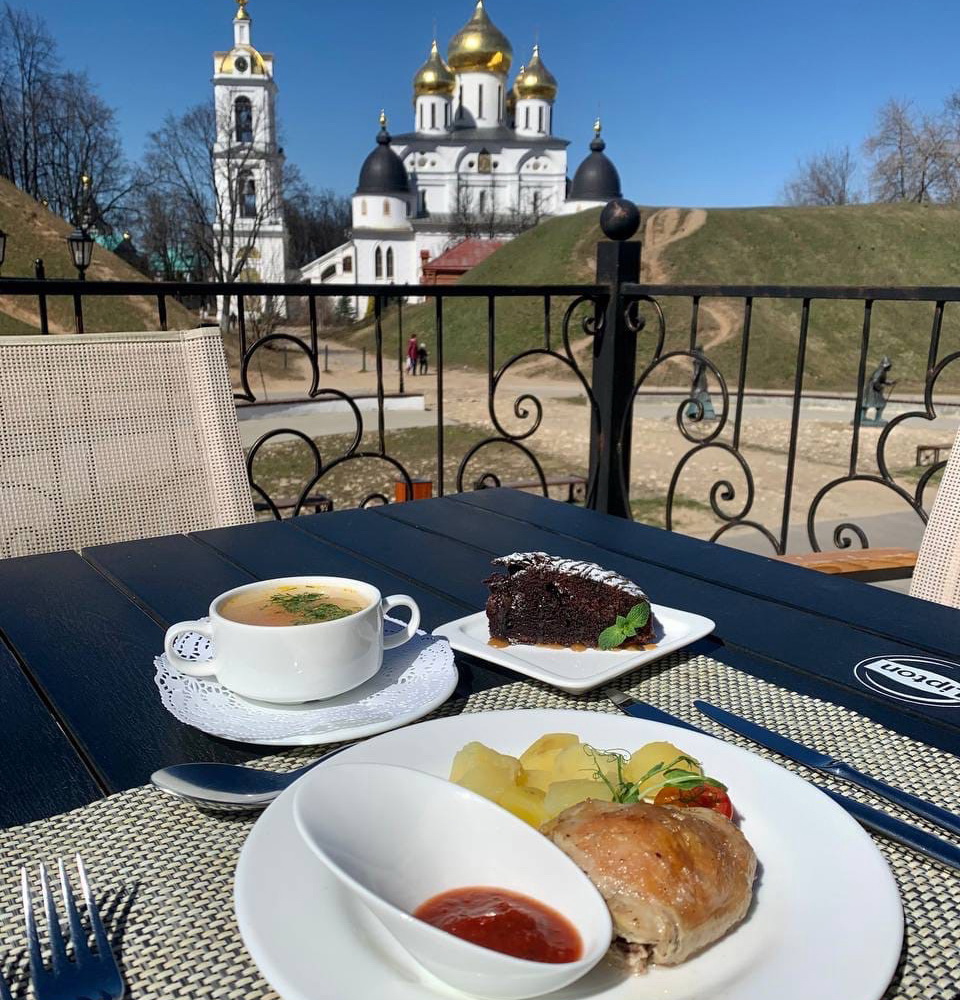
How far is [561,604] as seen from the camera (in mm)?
1114

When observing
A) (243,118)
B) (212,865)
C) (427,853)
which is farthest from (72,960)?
(243,118)

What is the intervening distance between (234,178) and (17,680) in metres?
38.2

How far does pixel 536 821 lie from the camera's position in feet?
2.02

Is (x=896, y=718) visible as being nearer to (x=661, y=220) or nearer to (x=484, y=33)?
(x=661, y=220)

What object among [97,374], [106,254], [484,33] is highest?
[484,33]

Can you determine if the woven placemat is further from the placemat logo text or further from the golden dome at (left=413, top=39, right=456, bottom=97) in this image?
the golden dome at (left=413, top=39, right=456, bottom=97)

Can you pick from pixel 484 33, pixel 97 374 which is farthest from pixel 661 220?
pixel 97 374

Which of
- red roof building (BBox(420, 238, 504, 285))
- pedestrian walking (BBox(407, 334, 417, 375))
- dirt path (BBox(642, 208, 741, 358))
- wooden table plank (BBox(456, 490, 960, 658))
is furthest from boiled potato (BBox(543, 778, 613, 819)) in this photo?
red roof building (BBox(420, 238, 504, 285))

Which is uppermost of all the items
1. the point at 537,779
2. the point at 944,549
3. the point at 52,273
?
the point at 52,273

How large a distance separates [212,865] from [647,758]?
1.15 feet

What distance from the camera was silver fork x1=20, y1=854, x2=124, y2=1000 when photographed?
522mm

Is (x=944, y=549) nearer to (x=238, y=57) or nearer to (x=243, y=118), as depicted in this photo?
(x=243, y=118)

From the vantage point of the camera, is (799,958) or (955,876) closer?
(799,958)

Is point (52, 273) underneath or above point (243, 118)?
underneath
